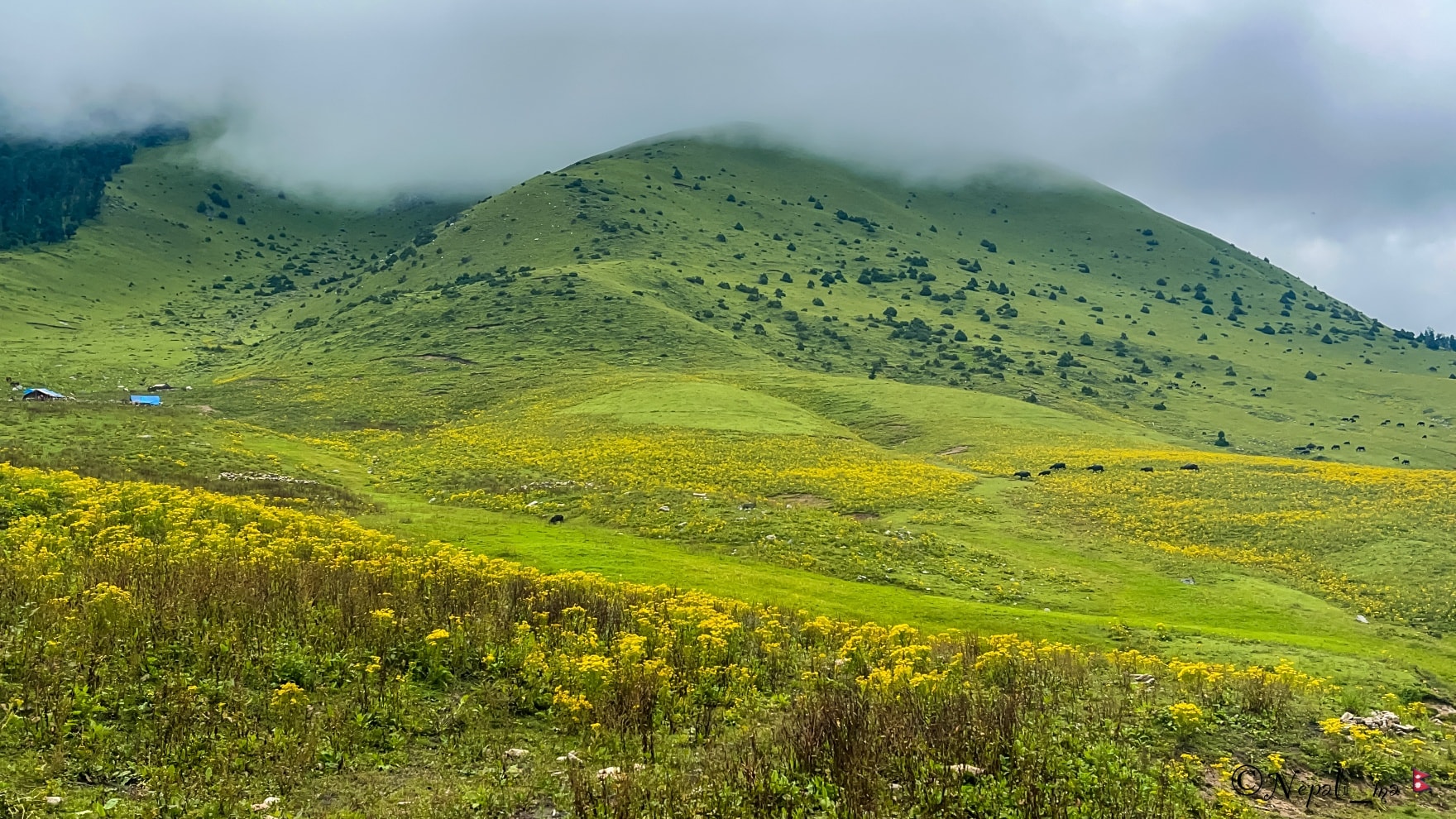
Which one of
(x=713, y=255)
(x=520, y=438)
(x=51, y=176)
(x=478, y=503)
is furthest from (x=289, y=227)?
(x=478, y=503)

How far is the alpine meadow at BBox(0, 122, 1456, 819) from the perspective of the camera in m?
8.10

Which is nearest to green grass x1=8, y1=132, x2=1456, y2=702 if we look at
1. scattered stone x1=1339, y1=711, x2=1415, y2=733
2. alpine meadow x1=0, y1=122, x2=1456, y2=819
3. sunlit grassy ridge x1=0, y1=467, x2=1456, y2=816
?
alpine meadow x1=0, y1=122, x2=1456, y2=819

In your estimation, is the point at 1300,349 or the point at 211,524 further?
the point at 1300,349

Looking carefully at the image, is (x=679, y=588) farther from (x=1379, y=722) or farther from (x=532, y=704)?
(x=1379, y=722)

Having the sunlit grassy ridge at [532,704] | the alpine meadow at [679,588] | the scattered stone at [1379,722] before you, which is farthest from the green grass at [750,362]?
the sunlit grassy ridge at [532,704]

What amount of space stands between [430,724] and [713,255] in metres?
128

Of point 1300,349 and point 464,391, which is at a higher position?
point 1300,349

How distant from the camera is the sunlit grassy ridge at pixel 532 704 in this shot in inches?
300

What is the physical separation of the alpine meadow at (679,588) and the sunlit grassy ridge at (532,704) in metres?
0.06

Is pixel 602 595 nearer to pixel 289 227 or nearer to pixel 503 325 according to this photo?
pixel 503 325

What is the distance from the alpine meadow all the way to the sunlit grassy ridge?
59mm

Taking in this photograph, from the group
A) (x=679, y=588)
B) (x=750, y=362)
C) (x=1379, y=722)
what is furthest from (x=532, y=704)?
(x=750, y=362)

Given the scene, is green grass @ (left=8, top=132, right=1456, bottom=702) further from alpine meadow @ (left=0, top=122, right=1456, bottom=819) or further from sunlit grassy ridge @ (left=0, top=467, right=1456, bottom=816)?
sunlit grassy ridge @ (left=0, top=467, right=1456, bottom=816)

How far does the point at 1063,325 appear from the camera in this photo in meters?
130
